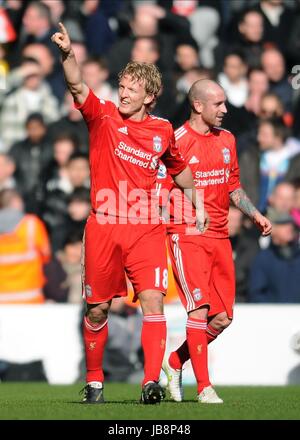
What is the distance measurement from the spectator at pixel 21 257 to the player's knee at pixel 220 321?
14.2 ft

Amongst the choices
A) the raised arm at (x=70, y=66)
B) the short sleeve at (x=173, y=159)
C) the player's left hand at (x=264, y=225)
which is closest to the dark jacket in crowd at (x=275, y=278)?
the player's left hand at (x=264, y=225)

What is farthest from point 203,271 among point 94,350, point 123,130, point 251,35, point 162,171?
point 251,35

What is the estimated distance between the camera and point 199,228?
10.6 meters

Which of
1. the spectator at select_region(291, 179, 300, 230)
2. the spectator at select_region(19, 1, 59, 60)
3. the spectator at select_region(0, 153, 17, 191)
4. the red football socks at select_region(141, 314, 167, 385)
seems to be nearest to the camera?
the red football socks at select_region(141, 314, 167, 385)

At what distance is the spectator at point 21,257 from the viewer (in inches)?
600

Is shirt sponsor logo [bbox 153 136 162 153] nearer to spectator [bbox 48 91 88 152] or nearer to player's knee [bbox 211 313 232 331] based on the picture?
player's knee [bbox 211 313 232 331]

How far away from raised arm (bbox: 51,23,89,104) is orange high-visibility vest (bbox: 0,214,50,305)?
223 inches

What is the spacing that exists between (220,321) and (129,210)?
60.5 inches

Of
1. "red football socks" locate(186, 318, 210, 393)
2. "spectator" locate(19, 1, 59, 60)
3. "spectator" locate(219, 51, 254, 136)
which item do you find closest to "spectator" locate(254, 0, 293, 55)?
"spectator" locate(219, 51, 254, 136)

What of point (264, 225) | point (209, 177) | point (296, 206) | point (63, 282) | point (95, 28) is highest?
point (95, 28)

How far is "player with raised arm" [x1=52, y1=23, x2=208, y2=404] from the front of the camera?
1010 centimetres

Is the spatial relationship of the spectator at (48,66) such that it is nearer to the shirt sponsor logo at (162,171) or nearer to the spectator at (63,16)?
the spectator at (63,16)

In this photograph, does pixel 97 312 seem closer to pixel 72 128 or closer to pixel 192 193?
pixel 192 193

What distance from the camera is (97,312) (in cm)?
1027
